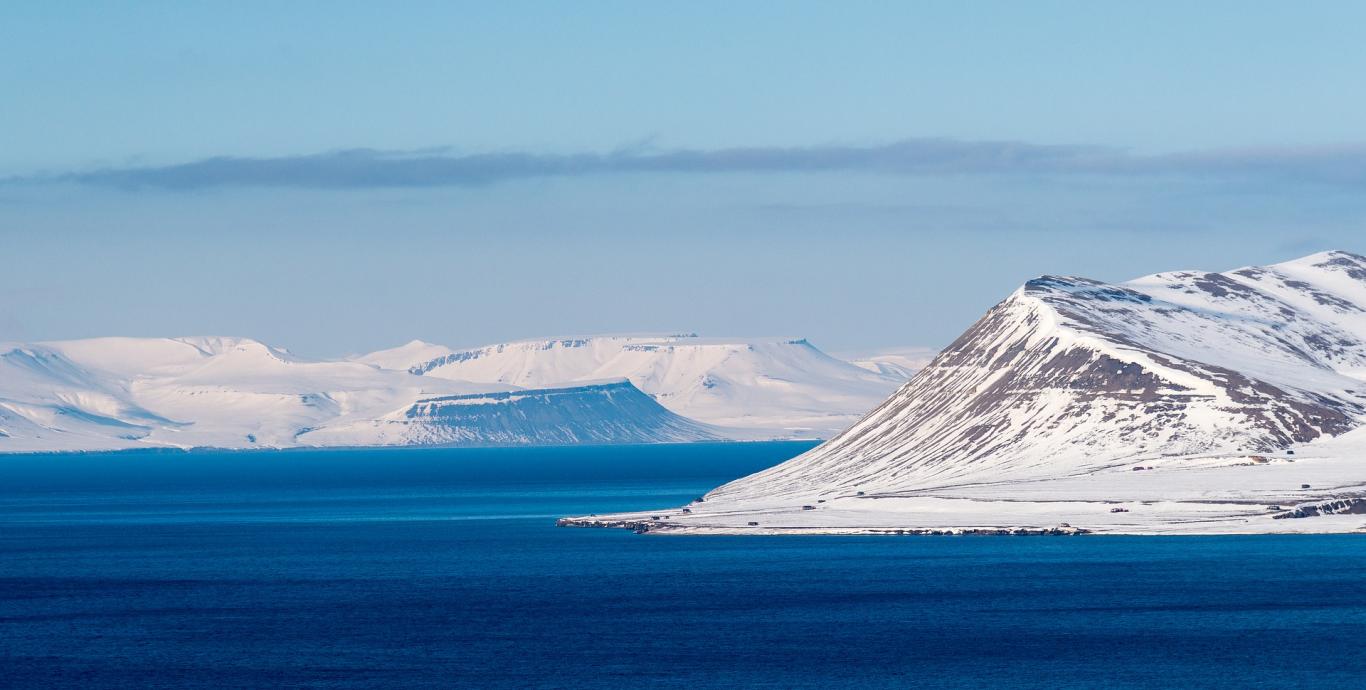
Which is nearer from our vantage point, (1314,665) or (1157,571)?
(1314,665)

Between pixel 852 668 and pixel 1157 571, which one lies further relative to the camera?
pixel 1157 571

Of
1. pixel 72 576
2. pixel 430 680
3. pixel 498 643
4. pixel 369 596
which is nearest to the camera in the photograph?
pixel 430 680

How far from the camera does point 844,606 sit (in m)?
162

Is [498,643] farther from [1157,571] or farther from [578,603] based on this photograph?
[1157,571]

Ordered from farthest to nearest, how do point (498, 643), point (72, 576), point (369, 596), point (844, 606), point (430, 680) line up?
point (72, 576)
point (369, 596)
point (844, 606)
point (498, 643)
point (430, 680)

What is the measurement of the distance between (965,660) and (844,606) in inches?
1143

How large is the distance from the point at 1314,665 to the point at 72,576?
110 meters

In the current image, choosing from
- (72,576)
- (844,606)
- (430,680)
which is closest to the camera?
(430,680)

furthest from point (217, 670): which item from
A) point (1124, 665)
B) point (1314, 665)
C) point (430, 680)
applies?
point (1314, 665)

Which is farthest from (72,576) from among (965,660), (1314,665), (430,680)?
(1314,665)

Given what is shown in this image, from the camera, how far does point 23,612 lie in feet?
547

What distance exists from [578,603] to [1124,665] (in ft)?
160

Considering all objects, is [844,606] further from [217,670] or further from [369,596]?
[217,670]

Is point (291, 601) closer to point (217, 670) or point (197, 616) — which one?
point (197, 616)
